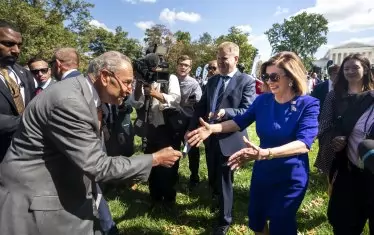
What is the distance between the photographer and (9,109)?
3.11 metres

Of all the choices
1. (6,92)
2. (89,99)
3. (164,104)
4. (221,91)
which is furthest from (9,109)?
(221,91)

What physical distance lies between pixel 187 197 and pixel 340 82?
300cm

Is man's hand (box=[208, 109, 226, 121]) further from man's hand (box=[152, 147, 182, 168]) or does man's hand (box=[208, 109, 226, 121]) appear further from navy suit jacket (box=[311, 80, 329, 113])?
navy suit jacket (box=[311, 80, 329, 113])

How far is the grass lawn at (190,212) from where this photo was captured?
4219mm

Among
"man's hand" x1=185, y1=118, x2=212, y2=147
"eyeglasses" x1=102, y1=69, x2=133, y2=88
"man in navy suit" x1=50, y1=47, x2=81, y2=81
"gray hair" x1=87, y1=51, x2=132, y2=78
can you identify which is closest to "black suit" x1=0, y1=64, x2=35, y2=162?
"man in navy suit" x1=50, y1=47, x2=81, y2=81

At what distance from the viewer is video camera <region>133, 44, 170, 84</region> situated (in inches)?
151

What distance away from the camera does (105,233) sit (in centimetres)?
349

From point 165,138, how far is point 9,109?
226 centimetres

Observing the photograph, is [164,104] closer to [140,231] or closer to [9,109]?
[140,231]

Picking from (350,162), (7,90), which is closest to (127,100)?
(7,90)

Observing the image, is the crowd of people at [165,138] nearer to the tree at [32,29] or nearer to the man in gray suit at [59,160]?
the man in gray suit at [59,160]

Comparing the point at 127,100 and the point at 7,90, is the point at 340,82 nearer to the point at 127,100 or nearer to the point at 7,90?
the point at 127,100

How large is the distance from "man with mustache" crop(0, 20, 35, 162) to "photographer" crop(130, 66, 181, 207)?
4.19 feet

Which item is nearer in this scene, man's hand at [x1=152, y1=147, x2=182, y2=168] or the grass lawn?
man's hand at [x1=152, y1=147, x2=182, y2=168]
